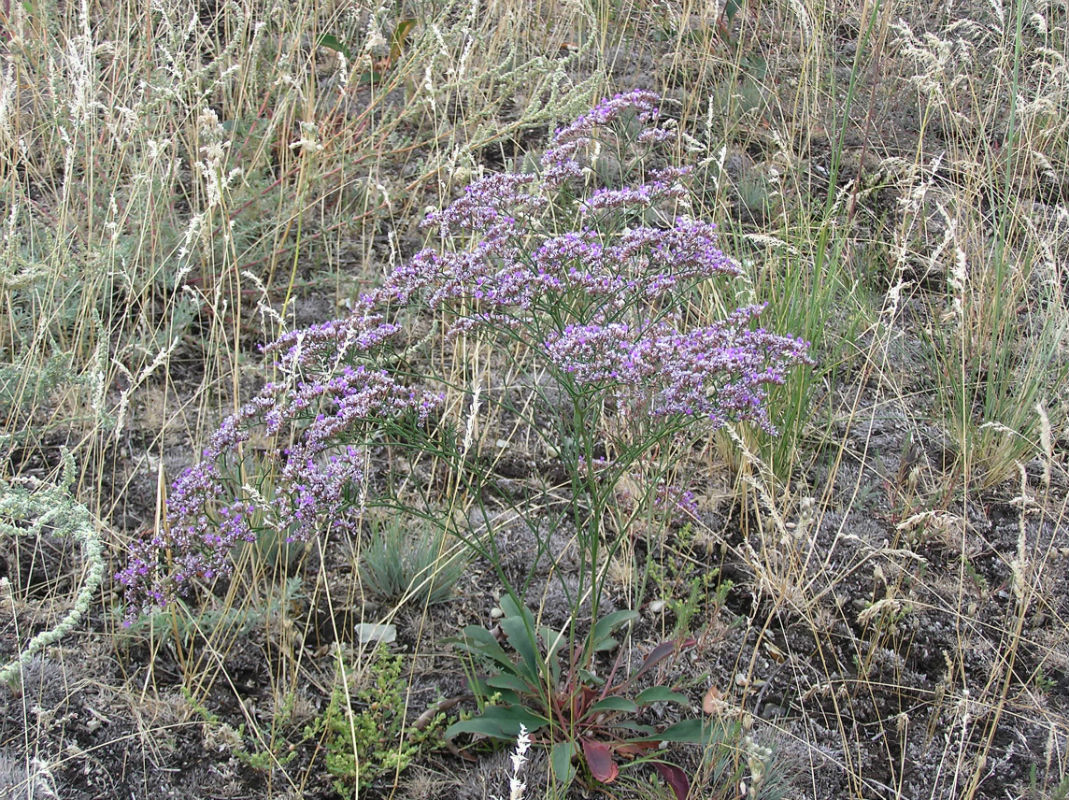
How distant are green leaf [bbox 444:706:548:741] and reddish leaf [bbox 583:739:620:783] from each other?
13cm

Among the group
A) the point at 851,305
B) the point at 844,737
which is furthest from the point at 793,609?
the point at 851,305

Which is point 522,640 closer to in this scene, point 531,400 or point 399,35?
point 531,400

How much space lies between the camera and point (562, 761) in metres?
2.01

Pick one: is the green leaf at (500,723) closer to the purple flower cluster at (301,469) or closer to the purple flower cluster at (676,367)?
the purple flower cluster at (301,469)

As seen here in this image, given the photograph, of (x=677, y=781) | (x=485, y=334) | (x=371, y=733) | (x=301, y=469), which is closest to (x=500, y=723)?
(x=371, y=733)

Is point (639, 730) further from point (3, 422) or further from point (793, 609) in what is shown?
point (3, 422)

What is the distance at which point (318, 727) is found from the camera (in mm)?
2223

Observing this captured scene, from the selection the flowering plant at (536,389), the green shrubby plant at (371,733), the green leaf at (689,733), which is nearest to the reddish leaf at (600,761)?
the flowering plant at (536,389)

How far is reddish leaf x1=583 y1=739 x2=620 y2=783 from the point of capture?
2.07 m

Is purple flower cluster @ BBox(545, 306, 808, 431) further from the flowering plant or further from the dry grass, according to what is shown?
the dry grass

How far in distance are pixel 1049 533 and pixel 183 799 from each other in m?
2.83

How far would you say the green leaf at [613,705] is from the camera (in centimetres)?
211

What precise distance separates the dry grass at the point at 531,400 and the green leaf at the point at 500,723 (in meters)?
0.15

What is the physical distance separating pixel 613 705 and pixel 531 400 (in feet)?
3.08
